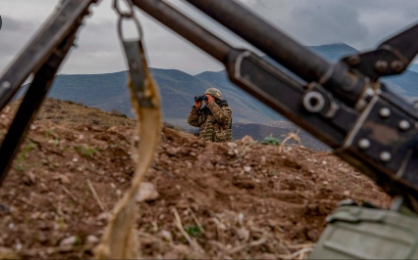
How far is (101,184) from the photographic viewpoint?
427 cm

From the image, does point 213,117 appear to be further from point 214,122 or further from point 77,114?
point 77,114

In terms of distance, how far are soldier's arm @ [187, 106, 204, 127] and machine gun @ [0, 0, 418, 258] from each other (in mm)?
9417

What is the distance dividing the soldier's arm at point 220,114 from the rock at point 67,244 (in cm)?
884

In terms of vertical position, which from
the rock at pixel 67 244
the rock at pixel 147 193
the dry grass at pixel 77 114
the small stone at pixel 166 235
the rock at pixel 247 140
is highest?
the rock at pixel 247 140

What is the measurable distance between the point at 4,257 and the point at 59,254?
30cm

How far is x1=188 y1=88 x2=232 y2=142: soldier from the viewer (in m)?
12.4

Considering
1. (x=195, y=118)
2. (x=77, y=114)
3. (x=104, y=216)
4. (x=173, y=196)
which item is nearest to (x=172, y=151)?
(x=173, y=196)

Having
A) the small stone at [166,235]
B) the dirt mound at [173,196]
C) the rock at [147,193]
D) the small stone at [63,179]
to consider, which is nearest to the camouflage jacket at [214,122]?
the dirt mound at [173,196]

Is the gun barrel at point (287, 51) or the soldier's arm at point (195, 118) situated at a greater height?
the gun barrel at point (287, 51)

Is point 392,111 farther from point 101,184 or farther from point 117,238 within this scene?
point 101,184

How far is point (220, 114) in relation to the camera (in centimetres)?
1235

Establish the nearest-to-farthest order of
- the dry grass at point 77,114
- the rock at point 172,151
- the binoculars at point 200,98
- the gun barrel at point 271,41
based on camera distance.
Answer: the gun barrel at point 271,41
the rock at point 172,151
the binoculars at point 200,98
the dry grass at point 77,114

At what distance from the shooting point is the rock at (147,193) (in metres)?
4.16

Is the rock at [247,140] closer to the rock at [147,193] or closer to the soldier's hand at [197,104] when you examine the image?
the rock at [147,193]
